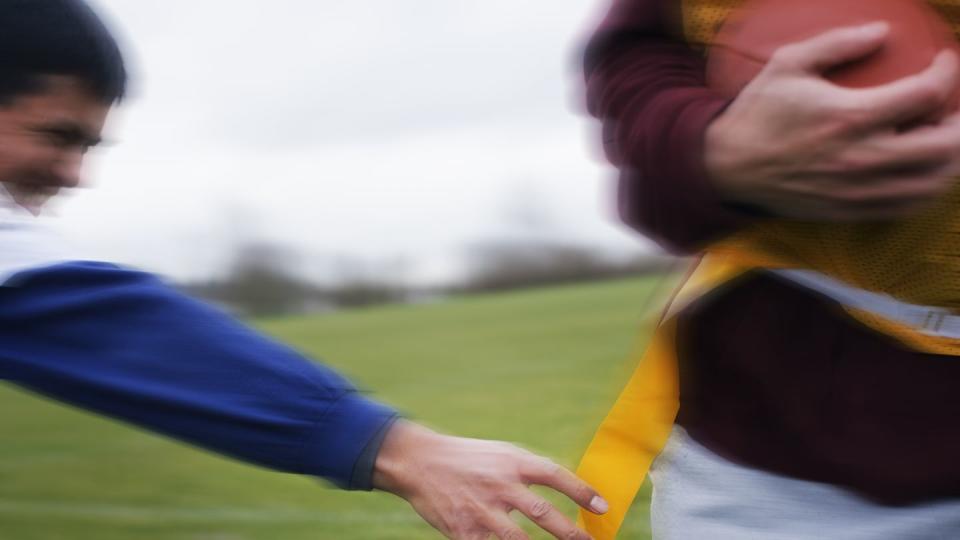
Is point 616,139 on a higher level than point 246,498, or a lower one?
higher

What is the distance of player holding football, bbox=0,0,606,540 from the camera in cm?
115

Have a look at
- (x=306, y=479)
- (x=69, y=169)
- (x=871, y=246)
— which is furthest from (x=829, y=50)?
(x=306, y=479)

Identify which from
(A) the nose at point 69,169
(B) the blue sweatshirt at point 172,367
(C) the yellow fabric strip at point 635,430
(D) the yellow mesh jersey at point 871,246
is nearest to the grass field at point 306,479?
(C) the yellow fabric strip at point 635,430

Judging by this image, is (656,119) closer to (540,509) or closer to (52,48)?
(540,509)

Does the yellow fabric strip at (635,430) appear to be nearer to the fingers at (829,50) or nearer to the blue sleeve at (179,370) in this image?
Answer: the blue sleeve at (179,370)

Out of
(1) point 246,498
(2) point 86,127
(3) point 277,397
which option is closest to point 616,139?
(3) point 277,397

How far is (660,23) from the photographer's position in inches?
42.5

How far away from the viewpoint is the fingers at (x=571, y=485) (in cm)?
112

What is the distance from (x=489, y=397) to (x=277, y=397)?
4952 mm

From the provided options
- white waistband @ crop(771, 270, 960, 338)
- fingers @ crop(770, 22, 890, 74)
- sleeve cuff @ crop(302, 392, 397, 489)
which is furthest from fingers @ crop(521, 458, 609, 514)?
fingers @ crop(770, 22, 890, 74)

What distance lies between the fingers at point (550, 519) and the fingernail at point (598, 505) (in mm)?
25

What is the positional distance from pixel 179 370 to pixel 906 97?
0.71 m

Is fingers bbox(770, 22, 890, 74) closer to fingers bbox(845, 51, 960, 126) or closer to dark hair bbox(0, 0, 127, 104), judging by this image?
fingers bbox(845, 51, 960, 126)

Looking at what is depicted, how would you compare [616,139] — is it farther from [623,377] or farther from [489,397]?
[489,397]
